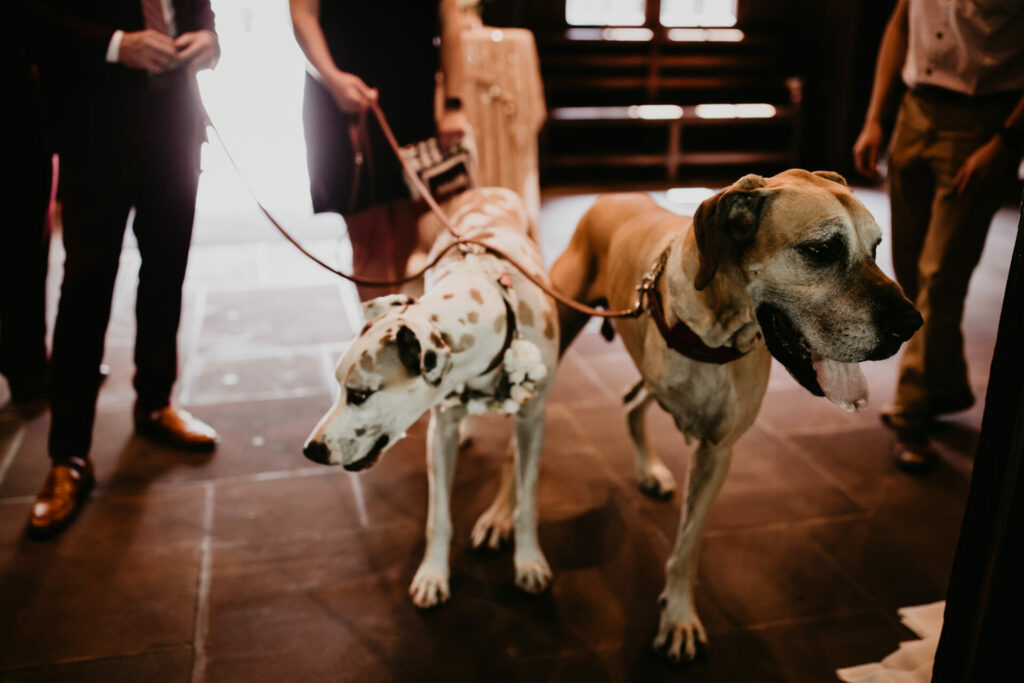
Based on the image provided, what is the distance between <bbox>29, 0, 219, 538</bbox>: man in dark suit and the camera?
95.1 inches

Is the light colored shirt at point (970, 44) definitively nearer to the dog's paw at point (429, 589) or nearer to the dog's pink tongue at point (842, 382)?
the dog's pink tongue at point (842, 382)

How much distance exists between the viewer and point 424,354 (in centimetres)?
164

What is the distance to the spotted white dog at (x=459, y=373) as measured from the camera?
1.67 metres

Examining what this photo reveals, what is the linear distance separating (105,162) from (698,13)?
7607 millimetres

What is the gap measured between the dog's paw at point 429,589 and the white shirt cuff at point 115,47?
1754 millimetres

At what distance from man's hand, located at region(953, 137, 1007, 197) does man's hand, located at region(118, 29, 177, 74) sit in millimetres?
2573

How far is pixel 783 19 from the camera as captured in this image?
8.67 m

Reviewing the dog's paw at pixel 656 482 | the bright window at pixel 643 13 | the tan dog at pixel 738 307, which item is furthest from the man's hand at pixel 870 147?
the bright window at pixel 643 13

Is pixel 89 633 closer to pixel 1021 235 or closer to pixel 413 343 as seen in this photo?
pixel 413 343

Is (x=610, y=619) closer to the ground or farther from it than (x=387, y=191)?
closer to the ground

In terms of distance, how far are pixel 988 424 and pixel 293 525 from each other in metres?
1.99

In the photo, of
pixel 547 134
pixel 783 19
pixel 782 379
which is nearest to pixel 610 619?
pixel 782 379

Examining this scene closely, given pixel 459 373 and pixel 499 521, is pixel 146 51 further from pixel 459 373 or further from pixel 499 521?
pixel 499 521

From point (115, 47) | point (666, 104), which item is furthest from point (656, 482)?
point (666, 104)
